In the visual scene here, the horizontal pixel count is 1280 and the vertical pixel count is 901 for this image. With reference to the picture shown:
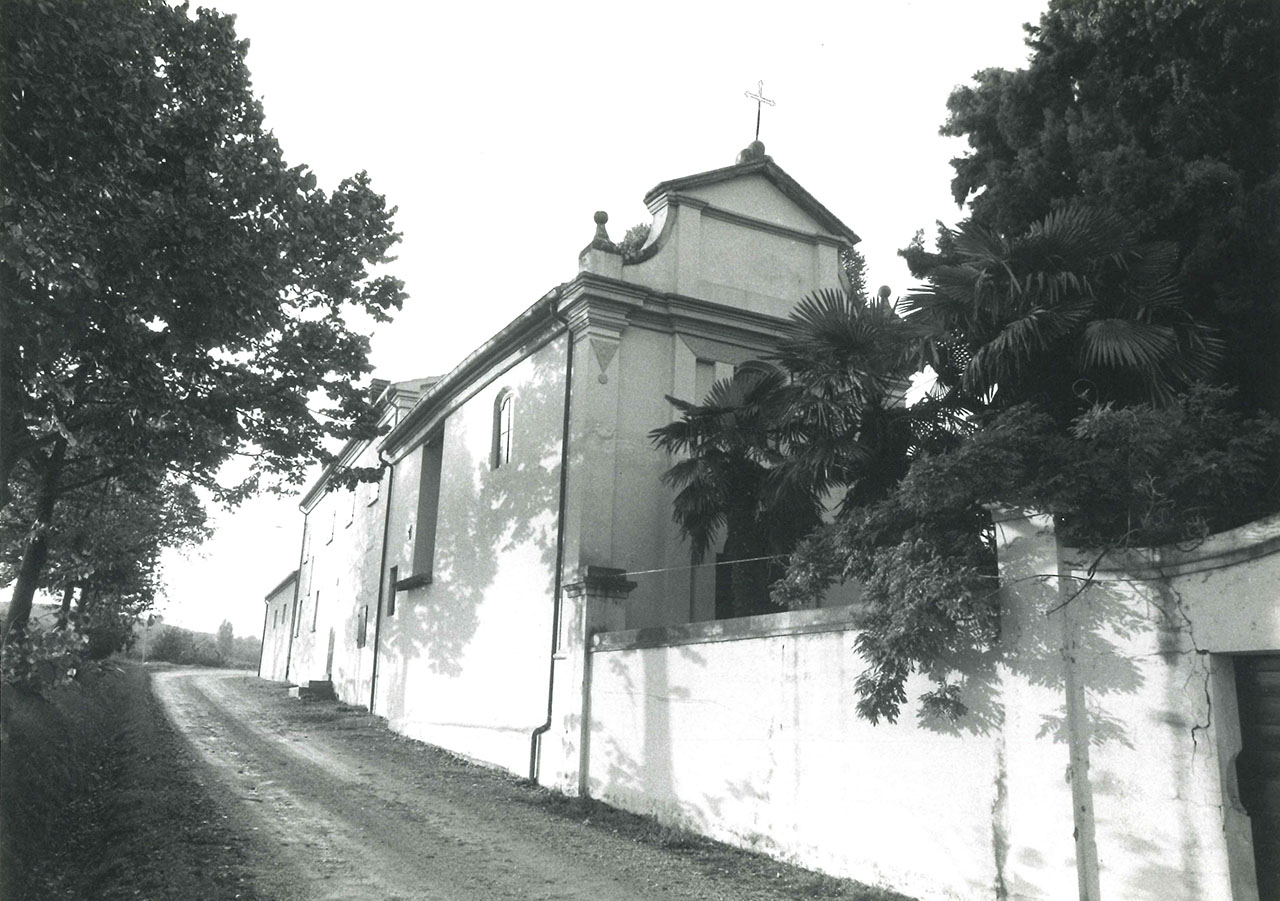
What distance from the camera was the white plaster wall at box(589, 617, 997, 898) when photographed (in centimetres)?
695

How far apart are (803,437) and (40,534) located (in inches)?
→ 376

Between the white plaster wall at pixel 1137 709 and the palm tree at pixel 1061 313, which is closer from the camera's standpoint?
the white plaster wall at pixel 1137 709

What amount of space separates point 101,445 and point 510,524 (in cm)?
607

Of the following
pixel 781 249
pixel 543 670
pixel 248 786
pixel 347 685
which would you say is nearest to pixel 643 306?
pixel 781 249

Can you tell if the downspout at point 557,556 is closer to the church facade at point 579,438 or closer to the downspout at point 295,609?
the church facade at point 579,438

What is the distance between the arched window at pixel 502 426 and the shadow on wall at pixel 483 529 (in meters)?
0.19

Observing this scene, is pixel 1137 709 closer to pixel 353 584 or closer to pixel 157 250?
pixel 157 250

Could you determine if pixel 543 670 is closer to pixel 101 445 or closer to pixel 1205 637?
pixel 101 445

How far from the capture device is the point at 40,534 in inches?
476

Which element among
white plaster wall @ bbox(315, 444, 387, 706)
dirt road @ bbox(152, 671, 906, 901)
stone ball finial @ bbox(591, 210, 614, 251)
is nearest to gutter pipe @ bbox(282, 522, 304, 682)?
white plaster wall @ bbox(315, 444, 387, 706)

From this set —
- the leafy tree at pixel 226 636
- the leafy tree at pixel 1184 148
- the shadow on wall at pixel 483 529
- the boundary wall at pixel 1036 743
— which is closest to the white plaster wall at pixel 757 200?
the shadow on wall at pixel 483 529

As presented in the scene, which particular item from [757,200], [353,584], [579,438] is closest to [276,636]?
[353,584]

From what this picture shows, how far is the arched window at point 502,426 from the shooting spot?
1580 cm

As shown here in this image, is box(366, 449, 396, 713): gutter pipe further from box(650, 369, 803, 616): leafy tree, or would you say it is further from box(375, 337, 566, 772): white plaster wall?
box(650, 369, 803, 616): leafy tree
